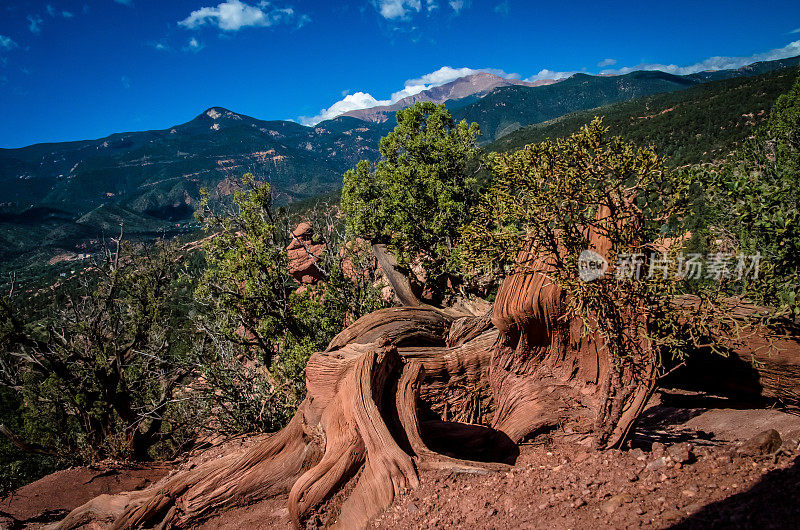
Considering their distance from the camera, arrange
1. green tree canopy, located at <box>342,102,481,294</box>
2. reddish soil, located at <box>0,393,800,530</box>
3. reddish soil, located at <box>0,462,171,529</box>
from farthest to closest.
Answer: green tree canopy, located at <box>342,102,481,294</box>, reddish soil, located at <box>0,462,171,529</box>, reddish soil, located at <box>0,393,800,530</box>

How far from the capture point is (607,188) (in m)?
4.50

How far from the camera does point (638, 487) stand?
4.28 m

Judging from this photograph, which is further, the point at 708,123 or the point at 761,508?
the point at 708,123

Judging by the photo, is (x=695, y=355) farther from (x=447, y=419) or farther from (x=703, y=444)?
(x=447, y=419)

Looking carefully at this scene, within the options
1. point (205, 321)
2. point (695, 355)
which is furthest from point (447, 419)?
point (205, 321)

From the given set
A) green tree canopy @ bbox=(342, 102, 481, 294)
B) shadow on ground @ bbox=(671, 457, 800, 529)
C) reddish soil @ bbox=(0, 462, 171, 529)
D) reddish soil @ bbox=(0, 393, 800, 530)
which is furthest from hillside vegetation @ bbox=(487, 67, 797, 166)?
reddish soil @ bbox=(0, 462, 171, 529)

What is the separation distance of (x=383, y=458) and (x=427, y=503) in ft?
2.86

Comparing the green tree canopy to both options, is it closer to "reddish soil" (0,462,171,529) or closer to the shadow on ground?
the shadow on ground

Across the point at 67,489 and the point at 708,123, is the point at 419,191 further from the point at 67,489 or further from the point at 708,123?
the point at 708,123

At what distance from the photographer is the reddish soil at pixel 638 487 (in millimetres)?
3572

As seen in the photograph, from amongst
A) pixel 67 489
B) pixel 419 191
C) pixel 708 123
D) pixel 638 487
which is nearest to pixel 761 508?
pixel 638 487

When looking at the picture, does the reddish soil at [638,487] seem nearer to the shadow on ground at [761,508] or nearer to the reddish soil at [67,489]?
the shadow on ground at [761,508]

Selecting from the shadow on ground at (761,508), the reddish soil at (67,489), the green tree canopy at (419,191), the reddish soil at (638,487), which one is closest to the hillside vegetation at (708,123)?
the green tree canopy at (419,191)

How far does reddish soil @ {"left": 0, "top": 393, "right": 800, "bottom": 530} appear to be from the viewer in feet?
11.7
